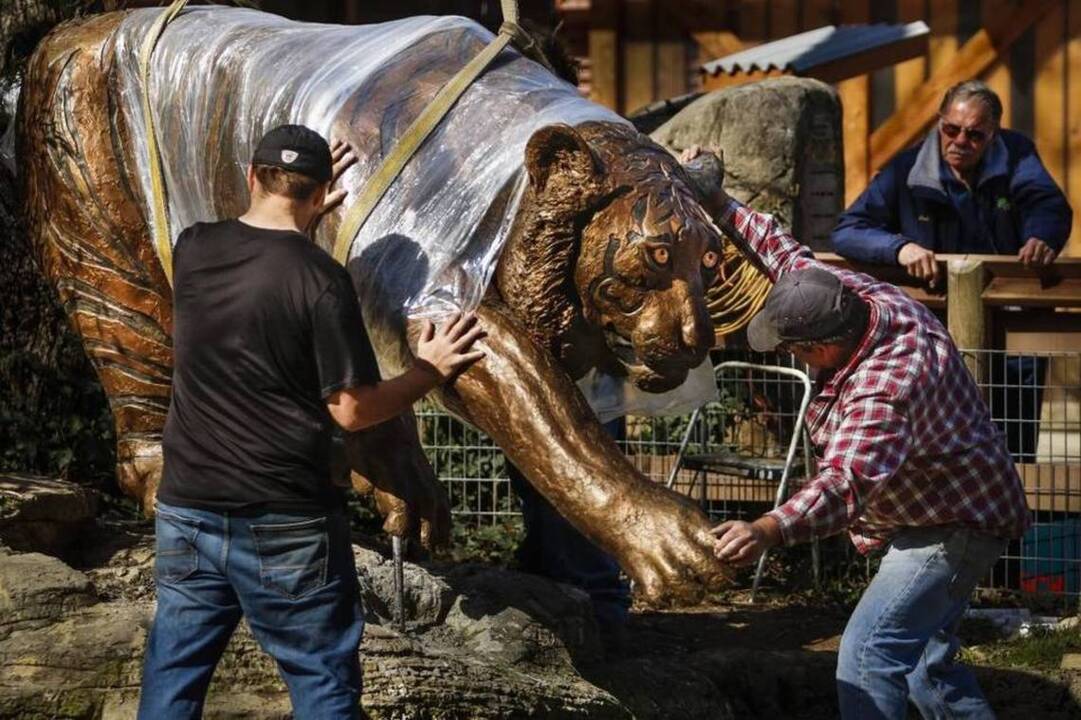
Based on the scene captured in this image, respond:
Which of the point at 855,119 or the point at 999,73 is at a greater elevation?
the point at 999,73

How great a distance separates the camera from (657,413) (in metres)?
5.83

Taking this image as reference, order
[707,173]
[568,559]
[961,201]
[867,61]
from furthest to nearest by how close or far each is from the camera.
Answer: [867,61] → [961,201] → [568,559] → [707,173]

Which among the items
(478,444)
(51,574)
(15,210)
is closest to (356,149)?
(51,574)

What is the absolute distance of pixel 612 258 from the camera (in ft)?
16.4

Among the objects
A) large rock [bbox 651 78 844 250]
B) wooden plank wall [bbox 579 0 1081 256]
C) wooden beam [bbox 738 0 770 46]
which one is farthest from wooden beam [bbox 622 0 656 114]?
large rock [bbox 651 78 844 250]

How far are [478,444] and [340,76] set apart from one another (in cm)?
346

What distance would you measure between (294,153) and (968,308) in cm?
415

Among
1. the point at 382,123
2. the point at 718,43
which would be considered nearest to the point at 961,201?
the point at 382,123

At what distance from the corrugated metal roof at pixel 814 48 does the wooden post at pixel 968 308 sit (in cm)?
301

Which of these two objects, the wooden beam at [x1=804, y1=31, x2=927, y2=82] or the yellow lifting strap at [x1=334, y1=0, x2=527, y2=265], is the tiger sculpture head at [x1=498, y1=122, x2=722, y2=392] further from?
the wooden beam at [x1=804, y1=31, x2=927, y2=82]

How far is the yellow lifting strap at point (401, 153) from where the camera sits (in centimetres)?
521

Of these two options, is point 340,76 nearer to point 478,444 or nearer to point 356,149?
point 356,149

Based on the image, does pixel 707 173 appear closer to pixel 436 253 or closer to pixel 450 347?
pixel 436 253

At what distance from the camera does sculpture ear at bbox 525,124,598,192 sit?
4.95 m
